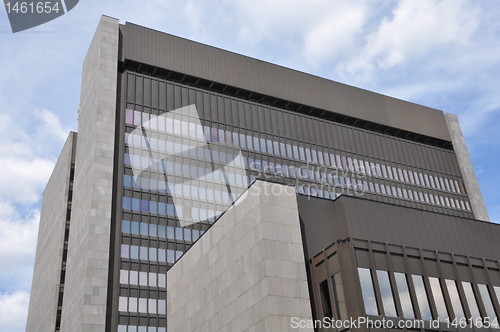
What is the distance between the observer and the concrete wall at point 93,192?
62.0 m

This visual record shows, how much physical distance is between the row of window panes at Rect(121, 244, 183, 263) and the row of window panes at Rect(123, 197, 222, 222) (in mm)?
5104

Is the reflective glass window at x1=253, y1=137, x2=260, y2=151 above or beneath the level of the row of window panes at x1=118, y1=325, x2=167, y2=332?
above

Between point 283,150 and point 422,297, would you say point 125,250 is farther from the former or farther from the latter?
point 422,297

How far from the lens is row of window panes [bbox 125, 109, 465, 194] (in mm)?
76500

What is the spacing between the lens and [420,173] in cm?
9756

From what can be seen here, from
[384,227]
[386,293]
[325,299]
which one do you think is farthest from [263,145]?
[386,293]

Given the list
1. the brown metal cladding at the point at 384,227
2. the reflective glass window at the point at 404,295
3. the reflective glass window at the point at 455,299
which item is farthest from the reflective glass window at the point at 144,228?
the reflective glass window at the point at 455,299

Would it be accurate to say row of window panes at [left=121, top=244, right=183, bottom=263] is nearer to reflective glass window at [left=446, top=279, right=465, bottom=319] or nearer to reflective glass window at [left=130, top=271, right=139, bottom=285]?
reflective glass window at [left=130, top=271, right=139, bottom=285]

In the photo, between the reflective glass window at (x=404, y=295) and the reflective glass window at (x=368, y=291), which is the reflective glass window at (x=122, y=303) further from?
the reflective glass window at (x=404, y=295)

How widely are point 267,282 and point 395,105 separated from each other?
80.3 metres

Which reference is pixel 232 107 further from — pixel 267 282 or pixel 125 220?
pixel 267 282

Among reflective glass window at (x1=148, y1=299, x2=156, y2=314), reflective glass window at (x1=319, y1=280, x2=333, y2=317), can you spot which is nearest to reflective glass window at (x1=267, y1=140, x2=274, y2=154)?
reflective glass window at (x1=148, y1=299, x2=156, y2=314)

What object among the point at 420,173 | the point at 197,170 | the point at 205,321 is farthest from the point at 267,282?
the point at 420,173

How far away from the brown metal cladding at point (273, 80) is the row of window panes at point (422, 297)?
59261 millimetres
